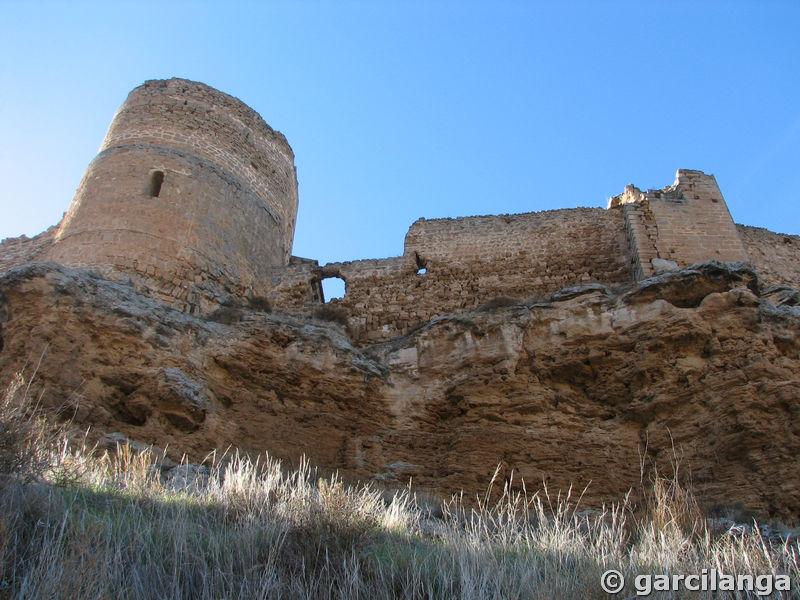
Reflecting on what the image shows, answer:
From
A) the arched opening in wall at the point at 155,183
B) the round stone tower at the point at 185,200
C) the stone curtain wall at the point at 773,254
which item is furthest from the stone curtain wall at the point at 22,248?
the stone curtain wall at the point at 773,254

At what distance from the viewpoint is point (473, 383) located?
24.5 ft

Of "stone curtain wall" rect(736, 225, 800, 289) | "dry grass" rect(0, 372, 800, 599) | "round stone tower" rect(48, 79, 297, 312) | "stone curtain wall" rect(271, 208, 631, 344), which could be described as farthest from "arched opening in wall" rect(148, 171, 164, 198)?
"stone curtain wall" rect(736, 225, 800, 289)

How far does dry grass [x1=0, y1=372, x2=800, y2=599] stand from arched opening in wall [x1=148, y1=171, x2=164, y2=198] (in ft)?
19.7

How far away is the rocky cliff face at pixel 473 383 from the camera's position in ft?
21.2

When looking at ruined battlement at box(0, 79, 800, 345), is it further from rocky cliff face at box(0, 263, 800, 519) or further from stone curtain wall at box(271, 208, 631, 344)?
rocky cliff face at box(0, 263, 800, 519)

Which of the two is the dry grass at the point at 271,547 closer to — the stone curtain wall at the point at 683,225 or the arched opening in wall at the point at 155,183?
the stone curtain wall at the point at 683,225

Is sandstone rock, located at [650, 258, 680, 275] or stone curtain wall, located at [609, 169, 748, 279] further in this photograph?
stone curtain wall, located at [609, 169, 748, 279]

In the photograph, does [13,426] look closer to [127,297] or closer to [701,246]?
[127,297]

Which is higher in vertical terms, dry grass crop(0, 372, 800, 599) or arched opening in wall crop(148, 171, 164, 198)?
arched opening in wall crop(148, 171, 164, 198)

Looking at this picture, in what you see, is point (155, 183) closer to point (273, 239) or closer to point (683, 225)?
point (273, 239)

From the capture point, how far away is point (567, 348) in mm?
7445

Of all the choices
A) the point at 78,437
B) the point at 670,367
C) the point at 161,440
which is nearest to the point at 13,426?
the point at 78,437

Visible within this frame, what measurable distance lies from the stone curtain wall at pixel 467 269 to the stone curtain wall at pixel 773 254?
2839 millimetres

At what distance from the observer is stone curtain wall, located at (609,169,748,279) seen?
10062 millimetres
